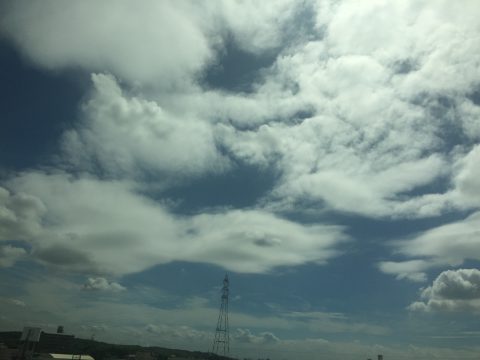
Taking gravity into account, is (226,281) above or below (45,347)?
above

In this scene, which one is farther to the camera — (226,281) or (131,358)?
(131,358)

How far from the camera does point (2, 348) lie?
434 feet

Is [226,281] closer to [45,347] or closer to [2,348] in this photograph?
[2,348]

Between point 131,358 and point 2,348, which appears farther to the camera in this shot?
point 131,358

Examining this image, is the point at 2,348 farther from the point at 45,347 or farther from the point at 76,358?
the point at 45,347

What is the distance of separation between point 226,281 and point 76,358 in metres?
70.4

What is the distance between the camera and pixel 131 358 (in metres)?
191

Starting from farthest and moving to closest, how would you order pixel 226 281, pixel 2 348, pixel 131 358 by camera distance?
pixel 131 358
pixel 226 281
pixel 2 348

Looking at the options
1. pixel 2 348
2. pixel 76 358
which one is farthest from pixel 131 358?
pixel 2 348

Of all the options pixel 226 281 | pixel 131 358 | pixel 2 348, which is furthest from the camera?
pixel 131 358

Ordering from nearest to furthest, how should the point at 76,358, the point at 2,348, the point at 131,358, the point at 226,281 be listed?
the point at 2,348 → the point at 226,281 → the point at 76,358 → the point at 131,358

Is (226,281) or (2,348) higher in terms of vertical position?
(226,281)

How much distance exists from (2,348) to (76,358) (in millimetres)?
37008

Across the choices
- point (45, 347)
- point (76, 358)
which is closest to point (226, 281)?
point (76, 358)
